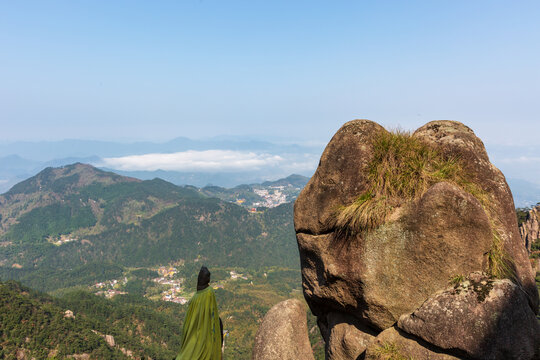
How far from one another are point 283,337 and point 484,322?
6447 millimetres

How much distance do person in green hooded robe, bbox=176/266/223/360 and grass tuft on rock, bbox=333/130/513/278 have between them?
14.1 feet

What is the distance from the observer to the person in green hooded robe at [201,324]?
8.64m

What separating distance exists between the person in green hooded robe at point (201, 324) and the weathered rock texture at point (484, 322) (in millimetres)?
5559

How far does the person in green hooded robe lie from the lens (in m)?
8.64

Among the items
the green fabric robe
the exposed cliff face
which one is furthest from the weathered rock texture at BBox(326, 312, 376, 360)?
the green fabric robe

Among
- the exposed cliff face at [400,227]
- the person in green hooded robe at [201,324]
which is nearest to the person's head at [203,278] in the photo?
the person in green hooded robe at [201,324]

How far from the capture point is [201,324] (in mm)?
8805

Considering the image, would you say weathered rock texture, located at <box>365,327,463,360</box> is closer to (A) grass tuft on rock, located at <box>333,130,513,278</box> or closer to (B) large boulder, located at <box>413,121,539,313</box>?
(A) grass tuft on rock, located at <box>333,130,513,278</box>

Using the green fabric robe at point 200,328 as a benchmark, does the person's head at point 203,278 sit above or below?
above

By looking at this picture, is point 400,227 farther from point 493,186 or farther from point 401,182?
point 493,186

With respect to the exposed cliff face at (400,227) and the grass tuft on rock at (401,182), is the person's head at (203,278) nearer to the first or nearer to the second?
the exposed cliff face at (400,227)

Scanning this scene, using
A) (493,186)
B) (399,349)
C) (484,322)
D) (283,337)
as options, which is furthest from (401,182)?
(283,337)

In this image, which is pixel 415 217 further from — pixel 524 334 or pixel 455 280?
pixel 524 334

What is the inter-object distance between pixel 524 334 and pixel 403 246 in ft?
9.75
